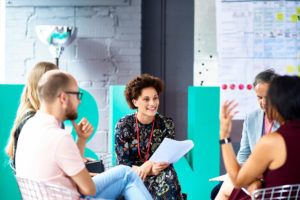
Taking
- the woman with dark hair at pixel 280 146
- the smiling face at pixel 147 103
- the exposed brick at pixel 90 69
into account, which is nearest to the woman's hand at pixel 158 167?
the smiling face at pixel 147 103

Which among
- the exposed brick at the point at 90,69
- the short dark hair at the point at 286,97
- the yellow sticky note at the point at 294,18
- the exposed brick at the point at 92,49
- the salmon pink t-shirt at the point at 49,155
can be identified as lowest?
the salmon pink t-shirt at the point at 49,155

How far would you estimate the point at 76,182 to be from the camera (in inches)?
67.2

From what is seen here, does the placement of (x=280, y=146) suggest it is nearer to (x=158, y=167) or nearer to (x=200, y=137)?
(x=158, y=167)

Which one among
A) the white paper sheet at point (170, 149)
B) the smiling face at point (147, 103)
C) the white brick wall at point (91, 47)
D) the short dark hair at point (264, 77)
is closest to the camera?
the white paper sheet at point (170, 149)

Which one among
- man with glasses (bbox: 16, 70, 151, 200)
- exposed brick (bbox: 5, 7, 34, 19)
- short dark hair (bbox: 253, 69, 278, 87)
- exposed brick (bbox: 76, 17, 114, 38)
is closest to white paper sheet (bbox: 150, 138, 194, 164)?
short dark hair (bbox: 253, 69, 278, 87)

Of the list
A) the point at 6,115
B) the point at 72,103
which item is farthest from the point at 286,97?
the point at 6,115

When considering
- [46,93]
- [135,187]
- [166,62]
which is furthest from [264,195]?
[166,62]

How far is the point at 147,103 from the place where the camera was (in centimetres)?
280

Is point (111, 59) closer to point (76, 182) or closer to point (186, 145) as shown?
point (186, 145)

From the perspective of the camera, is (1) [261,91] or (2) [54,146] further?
(1) [261,91]

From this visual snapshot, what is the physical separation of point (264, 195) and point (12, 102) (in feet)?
7.45

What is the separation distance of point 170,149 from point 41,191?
98 cm

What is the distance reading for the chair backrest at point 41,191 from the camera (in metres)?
1.63

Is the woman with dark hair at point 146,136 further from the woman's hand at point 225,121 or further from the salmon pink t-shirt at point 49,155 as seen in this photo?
the salmon pink t-shirt at point 49,155
